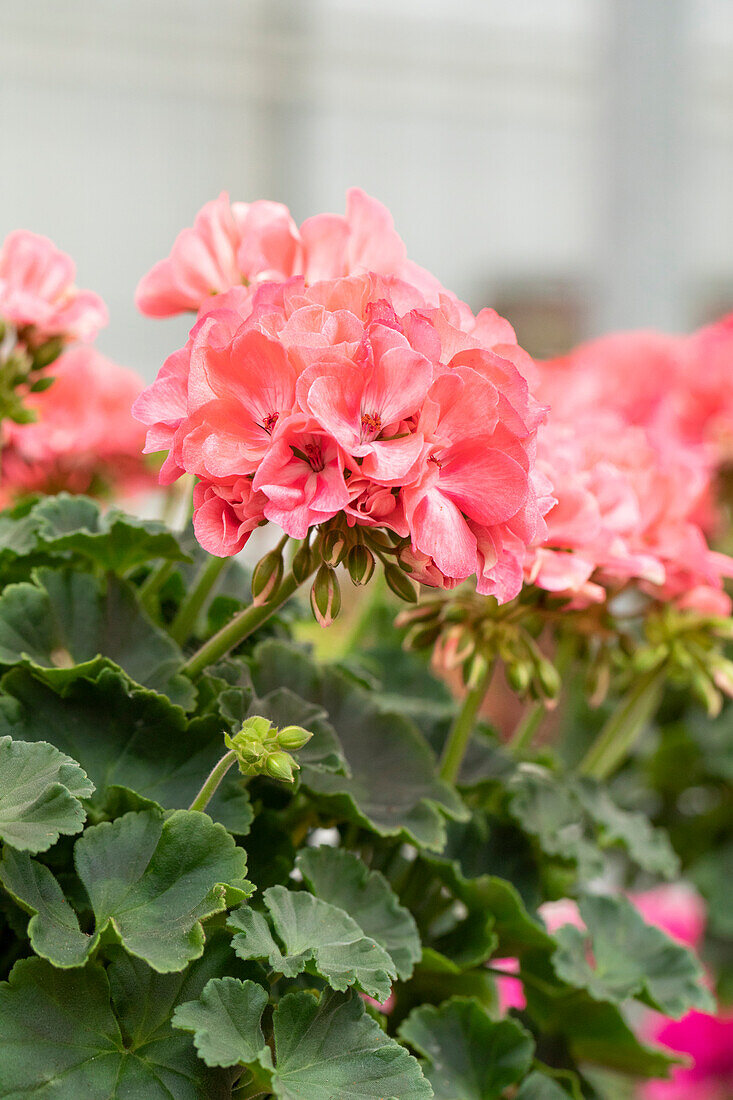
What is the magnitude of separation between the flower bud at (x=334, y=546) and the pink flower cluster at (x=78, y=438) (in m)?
0.42

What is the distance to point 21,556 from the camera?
0.46 meters

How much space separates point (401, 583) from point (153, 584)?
6.8 inches

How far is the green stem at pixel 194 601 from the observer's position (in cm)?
45

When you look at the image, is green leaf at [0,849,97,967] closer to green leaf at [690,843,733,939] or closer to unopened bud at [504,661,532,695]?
unopened bud at [504,661,532,695]

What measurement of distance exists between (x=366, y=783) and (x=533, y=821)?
9 centimetres

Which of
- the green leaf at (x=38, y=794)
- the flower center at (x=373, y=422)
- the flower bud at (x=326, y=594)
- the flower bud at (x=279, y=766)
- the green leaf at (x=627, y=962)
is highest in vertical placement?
the flower center at (x=373, y=422)

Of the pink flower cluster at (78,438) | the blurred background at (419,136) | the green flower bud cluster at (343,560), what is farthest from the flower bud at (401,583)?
the blurred background at (419,136)

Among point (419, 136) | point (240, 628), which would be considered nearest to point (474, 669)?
point (240, 628)

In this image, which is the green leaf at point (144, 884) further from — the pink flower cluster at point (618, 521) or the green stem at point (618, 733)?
the green stem at point (618, 733)

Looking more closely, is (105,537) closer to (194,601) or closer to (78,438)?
(194,601)

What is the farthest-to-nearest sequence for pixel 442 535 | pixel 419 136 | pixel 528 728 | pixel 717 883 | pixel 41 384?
1. pixel 419 136
2. pixel 717 883
3. pixel 528 728
4. pixel 41 384
5. pixel 442 535

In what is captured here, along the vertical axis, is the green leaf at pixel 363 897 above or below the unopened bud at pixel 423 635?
below

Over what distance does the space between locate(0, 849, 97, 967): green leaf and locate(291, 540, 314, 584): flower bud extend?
12cm

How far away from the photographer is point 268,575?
35cm
